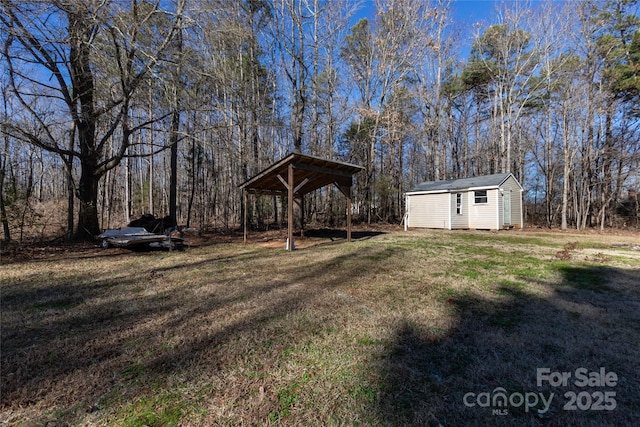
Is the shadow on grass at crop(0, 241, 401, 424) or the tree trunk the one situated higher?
the tree trunk

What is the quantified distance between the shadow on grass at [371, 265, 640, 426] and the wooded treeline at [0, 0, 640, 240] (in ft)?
27.3

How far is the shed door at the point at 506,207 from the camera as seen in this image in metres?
14.4

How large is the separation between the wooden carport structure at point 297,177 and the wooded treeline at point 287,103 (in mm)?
1509

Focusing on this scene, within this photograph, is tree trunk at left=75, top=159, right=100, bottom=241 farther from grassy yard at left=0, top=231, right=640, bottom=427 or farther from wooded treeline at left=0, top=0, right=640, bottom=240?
grassy yard at left=0, top=231, right=640, bottom=427

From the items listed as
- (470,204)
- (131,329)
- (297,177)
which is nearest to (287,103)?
(297,177)

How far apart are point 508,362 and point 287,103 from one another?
1755cm

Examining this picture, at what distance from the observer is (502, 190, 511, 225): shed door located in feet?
47.2

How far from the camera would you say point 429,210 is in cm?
1572

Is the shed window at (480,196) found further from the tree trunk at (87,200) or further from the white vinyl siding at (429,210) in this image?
the tree trunk at (87,200)

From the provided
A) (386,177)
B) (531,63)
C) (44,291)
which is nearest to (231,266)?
(44,291)

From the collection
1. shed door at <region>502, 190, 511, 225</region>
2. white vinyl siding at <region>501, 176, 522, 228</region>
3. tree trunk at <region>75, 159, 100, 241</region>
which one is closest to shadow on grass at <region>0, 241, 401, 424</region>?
tree trunk at <region>75, 159, 100, 241</region>

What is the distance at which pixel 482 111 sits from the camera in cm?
2206

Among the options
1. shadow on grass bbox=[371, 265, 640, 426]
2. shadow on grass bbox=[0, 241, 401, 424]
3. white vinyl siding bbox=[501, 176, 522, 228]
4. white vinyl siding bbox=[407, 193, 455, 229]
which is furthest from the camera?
white vinyl siding bbox=[407, 193, 455, 229]

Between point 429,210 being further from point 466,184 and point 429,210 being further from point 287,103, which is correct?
point 287,103
